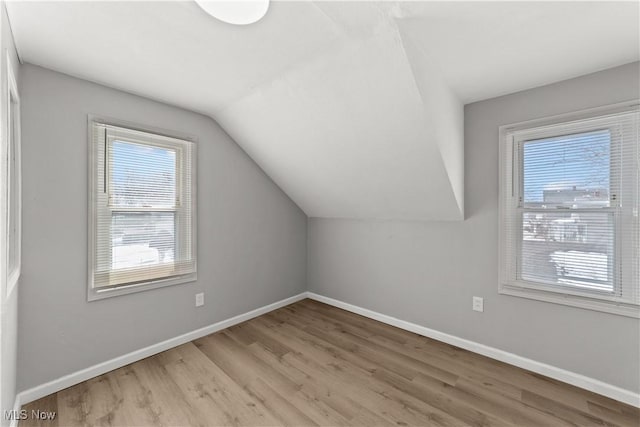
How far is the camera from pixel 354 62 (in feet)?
5.70

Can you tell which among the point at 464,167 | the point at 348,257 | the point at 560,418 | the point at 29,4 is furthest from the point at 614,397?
the point at 29,4

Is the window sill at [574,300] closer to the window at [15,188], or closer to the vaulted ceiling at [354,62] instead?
the vaulted ceiling at [354,62]

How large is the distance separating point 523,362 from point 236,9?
10.3ft

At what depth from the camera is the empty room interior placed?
5.07ft

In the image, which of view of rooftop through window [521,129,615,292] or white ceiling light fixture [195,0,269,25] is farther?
view of rooftop through window [521,129,615,292]

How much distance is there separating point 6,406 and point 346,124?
2642mm

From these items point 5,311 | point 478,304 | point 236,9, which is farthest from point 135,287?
point 478,304

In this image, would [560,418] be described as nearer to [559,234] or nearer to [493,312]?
[493,312]

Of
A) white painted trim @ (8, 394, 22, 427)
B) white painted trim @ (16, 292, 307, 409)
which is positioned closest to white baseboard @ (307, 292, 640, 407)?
white painted trim @ (16, 292, 307, 409)

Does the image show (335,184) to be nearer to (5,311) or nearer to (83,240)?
(83,240)

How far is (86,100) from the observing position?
2.05 metres

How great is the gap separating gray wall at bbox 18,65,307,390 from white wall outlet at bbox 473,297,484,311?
92.4 inches

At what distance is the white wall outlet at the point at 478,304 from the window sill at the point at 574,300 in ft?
0.63

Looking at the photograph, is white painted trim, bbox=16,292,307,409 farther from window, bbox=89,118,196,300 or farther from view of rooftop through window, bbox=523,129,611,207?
view of rooftop through window, bbox=523,129,611,207
